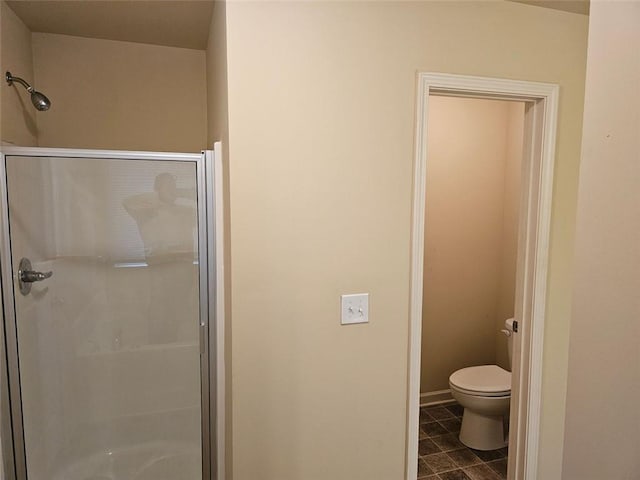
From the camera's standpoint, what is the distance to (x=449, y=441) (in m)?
2.69

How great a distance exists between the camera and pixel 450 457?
8.25 feet

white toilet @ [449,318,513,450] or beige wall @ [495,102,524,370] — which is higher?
beige wall @ [495,102,524,370]

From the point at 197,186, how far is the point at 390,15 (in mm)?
1028

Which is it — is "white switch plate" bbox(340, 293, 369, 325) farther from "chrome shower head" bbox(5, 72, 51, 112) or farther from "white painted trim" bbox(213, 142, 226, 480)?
"chrome shower head" bbox(5, 72, 51, 112)

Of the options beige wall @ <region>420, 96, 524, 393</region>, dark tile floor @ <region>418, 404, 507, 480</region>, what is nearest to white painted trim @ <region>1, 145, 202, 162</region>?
beige wall @ <region>420, 96, 524, 393</region>

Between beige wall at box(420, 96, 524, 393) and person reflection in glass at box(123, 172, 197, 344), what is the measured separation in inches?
69.6

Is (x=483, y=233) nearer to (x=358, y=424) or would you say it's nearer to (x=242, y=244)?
(x=358, y=424)

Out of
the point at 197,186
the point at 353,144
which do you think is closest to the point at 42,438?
the point at 197,186

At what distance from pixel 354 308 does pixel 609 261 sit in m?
1.03

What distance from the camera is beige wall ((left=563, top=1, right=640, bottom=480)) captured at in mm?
618

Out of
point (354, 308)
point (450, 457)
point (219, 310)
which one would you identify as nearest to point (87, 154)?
point (219, 310)

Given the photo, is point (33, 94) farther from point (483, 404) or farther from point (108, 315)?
point (483, 404)

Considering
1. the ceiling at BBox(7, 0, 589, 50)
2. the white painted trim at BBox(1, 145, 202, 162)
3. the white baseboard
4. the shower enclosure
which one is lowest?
the white baseboard

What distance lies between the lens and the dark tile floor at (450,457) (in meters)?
2.35
